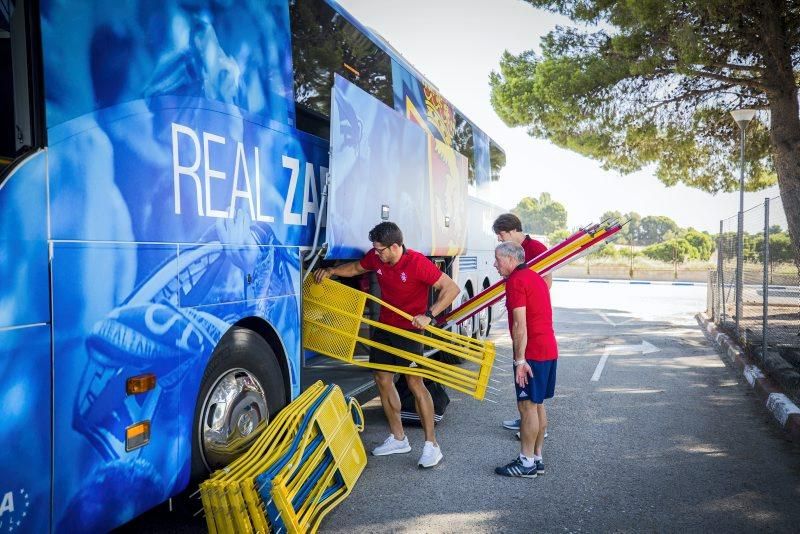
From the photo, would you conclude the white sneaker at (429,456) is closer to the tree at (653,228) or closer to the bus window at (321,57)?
the bus window at (321,57)

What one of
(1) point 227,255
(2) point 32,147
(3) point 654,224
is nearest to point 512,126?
(1) point 227,255

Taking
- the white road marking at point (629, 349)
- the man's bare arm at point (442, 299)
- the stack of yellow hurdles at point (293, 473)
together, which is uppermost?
the man's bare arm at point (442, 299)

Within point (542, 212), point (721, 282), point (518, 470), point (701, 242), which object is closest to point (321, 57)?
point (518, 470)

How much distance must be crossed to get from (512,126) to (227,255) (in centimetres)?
1582

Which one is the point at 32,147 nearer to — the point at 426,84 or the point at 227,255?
the point at 227,255

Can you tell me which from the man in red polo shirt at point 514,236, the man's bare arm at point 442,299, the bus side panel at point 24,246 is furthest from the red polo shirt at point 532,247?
the bus side panel at point 24,246

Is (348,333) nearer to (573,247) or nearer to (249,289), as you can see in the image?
(249,289)

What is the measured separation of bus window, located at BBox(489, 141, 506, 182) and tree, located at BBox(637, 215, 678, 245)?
9628cm

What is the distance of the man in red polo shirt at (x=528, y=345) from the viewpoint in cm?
493

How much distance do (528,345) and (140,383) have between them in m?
2.94

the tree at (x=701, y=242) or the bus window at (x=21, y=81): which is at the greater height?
the bus window at (x=21, y=81)

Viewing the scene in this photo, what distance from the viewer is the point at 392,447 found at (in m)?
5.57

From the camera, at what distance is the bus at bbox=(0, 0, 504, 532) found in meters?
2.57

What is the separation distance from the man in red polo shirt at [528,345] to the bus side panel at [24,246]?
3.23 meters
